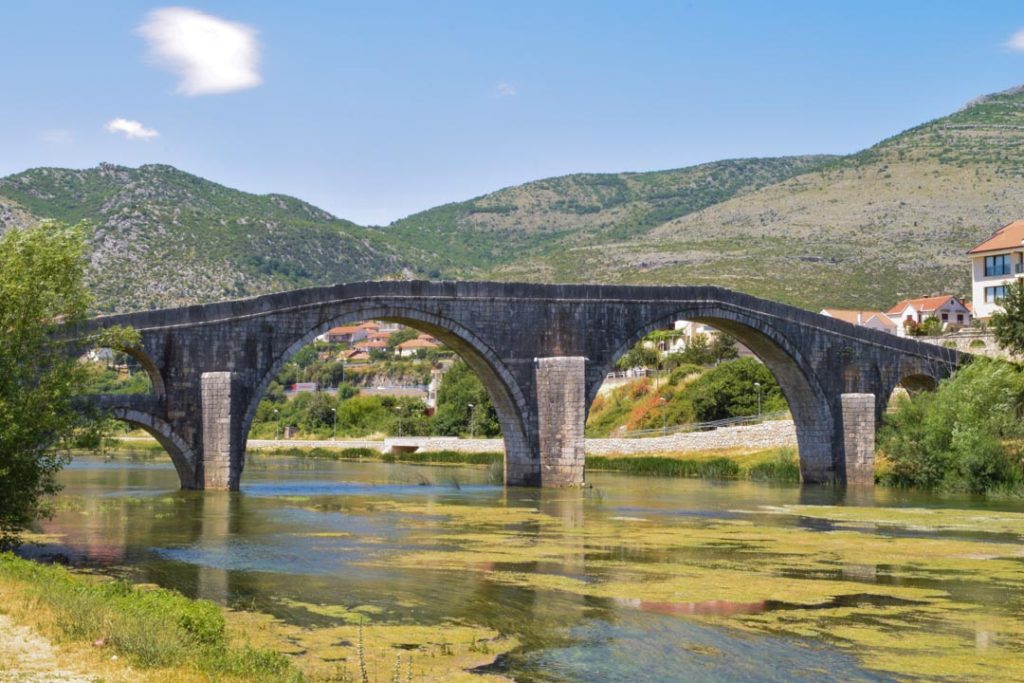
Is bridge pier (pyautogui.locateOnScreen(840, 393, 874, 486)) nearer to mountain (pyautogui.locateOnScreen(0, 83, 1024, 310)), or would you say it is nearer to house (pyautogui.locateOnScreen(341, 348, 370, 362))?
mountain (pyautogui.locateOnScreen(0, 83, 1024, 310))

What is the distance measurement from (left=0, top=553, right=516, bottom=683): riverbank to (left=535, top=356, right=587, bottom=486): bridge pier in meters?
22.2

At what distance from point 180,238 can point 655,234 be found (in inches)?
1853

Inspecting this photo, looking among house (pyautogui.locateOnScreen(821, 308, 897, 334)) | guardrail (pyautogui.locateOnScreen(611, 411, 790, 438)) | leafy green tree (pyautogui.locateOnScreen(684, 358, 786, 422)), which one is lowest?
guardrail (pyautogui.locateOnScreen(611, 411, 790, 438))

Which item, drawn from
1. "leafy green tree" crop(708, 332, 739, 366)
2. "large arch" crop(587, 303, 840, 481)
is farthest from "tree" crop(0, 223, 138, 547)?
"leafy green tree" crop(708, 332, 739, 366)

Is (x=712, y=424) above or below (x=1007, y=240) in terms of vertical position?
below

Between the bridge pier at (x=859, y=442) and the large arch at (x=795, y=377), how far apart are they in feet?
1.80

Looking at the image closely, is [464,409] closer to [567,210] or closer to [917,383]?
[917,383]

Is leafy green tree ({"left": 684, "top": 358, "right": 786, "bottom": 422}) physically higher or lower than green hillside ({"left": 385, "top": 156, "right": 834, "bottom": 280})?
lower

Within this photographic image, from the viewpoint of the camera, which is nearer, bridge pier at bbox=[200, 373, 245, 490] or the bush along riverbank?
bridge pier at bbox=[200, 373, 245, 490]

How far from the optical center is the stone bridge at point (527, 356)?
1330 inches

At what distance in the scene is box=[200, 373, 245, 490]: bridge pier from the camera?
33.8 meters

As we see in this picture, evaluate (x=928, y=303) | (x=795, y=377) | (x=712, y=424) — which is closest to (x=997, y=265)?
(x=928, y=303)

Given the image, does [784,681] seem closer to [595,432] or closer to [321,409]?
[595,432]

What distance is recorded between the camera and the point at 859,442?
42.8 m
